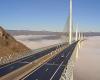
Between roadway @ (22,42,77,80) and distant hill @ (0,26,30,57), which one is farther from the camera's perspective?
distant hill @ (0,26,30,57)

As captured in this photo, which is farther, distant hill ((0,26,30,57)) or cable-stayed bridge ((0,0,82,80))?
distant hill ((0,26,30,57))

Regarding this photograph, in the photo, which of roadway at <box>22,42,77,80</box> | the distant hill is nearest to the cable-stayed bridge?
roadway at <box>22,42,77,80</box>

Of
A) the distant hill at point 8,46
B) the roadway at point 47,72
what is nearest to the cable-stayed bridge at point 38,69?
the roadway at point 47,72

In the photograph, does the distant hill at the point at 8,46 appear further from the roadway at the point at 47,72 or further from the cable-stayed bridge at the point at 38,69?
the roadway at the point at 47,72

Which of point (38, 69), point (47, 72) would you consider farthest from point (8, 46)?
point (47, 72)

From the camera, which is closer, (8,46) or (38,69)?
(38,69)

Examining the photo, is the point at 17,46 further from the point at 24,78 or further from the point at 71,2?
the point at 24,78

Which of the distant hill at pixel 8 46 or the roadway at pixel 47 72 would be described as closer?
the roadway at pixel 47 72

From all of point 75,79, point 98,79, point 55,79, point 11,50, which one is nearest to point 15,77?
point 55,79

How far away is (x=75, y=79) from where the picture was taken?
50.2 metres

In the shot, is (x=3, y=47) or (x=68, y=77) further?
(x=3, y=47)

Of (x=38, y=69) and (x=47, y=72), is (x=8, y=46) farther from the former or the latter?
(x=47, y=72)

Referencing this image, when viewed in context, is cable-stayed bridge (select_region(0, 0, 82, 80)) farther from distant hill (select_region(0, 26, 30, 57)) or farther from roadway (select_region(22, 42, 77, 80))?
distant hill (select_region(0, 26, 30, 57))

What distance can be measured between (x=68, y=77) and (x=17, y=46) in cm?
9709
